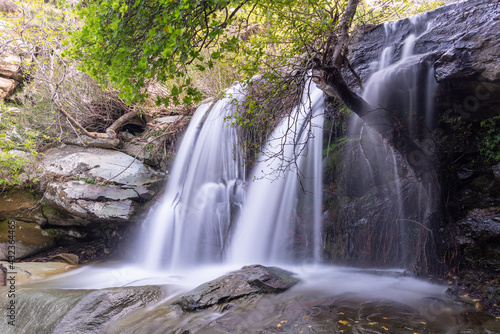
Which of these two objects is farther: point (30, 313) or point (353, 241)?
point (353, 241)

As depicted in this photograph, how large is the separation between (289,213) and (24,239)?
22.7 feet

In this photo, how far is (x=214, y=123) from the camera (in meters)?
8.12

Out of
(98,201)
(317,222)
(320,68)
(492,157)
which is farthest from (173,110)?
(492,157)

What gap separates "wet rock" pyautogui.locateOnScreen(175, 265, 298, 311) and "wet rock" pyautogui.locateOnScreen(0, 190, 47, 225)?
21.0 ft

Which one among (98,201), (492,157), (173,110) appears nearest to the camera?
(492,157)

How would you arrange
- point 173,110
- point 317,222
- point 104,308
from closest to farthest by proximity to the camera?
point 104,308
point 317,222
point 173,110

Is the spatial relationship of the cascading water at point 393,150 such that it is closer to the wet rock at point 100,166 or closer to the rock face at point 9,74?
the wet rock at point 100,166

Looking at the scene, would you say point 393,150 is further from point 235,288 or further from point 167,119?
point 167,119

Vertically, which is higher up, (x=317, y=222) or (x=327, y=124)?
(x=327, y=124)

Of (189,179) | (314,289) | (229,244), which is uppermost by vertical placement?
(189,179)

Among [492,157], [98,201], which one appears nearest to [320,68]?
[492,157]

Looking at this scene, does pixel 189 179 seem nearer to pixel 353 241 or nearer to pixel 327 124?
pixel 327 124

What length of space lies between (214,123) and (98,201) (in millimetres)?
3731

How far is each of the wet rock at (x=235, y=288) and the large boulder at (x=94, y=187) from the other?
14.6ft
